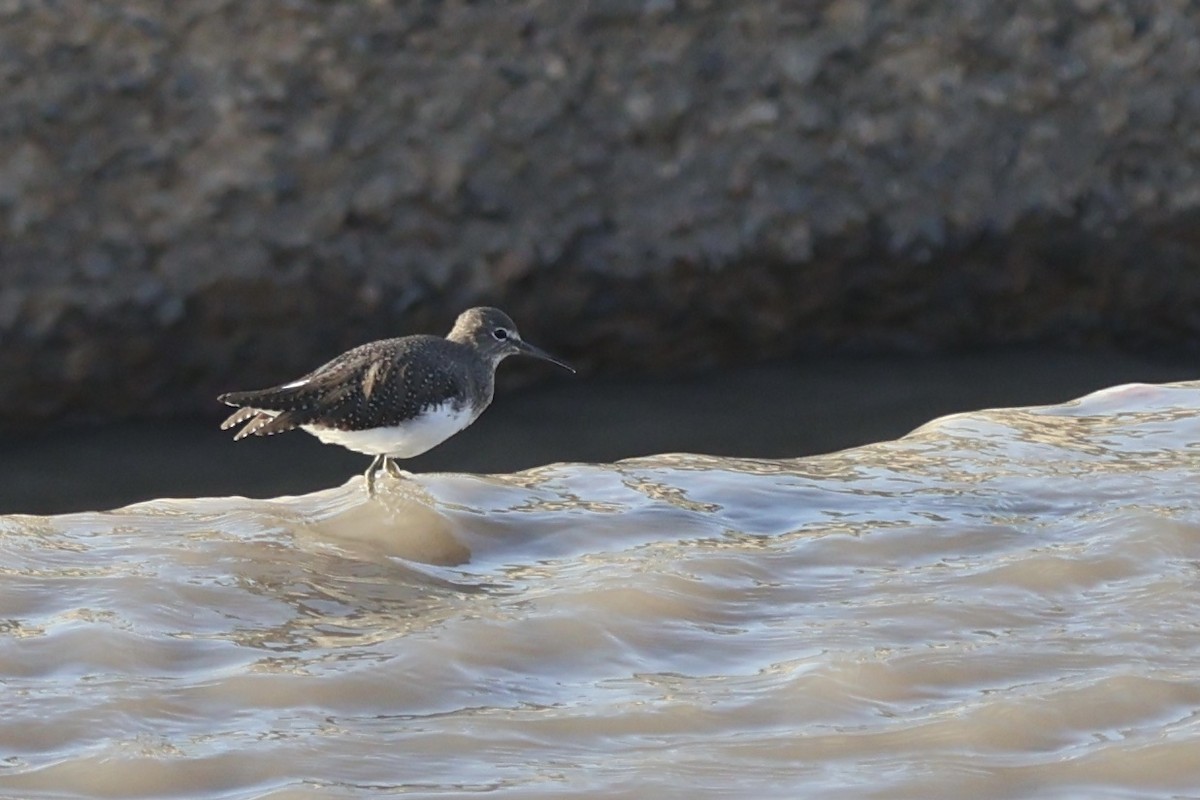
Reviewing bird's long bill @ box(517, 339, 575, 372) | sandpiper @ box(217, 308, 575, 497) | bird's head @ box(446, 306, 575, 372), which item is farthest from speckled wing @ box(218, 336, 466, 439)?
bird's long bill @ box(517, 339, 575, 372)

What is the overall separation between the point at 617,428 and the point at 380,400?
1156mm

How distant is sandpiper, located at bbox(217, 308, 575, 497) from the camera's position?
5980 millimetres

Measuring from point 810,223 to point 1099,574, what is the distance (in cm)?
233

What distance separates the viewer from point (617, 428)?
685 cm

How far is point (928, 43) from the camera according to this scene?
23.3 ft

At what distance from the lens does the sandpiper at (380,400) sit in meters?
5.98

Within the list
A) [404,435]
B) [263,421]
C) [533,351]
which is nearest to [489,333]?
[533,351]

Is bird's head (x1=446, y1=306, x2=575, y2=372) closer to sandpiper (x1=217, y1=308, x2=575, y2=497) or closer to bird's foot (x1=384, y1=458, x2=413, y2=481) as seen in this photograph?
sandpiper (x1=217, y1=308, x2=575, y2=497)

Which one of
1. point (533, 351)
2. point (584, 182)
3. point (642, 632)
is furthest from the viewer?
point (584, 182)

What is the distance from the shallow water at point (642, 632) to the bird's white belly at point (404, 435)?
0.83ft

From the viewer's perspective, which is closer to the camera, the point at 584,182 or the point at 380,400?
the point at 380,400

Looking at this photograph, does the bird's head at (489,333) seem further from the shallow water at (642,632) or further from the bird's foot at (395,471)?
the shallow water at (642,632)

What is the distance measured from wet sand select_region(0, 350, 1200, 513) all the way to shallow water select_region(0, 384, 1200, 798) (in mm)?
688

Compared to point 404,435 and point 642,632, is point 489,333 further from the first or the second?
point 642,632
